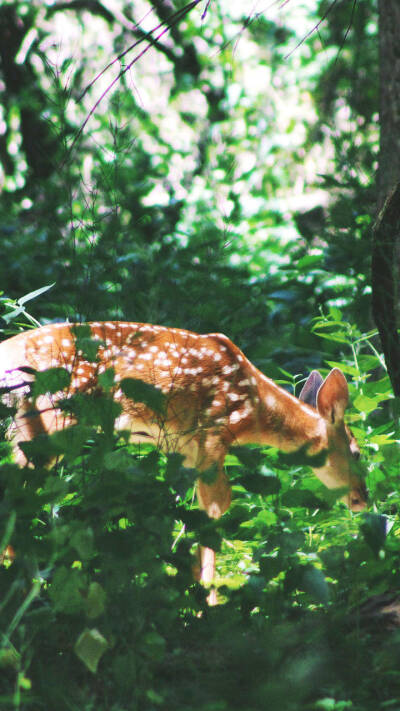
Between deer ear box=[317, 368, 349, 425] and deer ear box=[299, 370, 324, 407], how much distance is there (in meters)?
0.28

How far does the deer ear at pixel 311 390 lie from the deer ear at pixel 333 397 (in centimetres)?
28

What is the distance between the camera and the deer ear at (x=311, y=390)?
405 cm

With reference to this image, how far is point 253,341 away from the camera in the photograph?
508 cm

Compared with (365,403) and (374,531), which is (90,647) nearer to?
(374,531)

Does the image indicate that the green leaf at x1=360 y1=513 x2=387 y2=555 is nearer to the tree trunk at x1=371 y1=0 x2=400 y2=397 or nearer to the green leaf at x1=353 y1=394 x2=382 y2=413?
the tree trunk at x1=371 y1=0 x2=400 y2=397

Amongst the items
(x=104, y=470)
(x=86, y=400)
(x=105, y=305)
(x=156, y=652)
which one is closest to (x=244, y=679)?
(x=156, y=652)

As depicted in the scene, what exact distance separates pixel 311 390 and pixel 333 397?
0.45 m

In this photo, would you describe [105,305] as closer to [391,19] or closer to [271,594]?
[271,594]

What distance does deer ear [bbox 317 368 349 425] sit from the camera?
356cm

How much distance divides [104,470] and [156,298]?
3.81ft

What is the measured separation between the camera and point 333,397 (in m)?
3.61

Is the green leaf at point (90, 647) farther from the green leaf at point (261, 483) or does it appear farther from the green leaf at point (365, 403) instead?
the green leaf at point (365, 403)

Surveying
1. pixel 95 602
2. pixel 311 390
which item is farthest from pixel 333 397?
pixel 95 602

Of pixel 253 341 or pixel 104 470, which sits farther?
pixel 253 341
